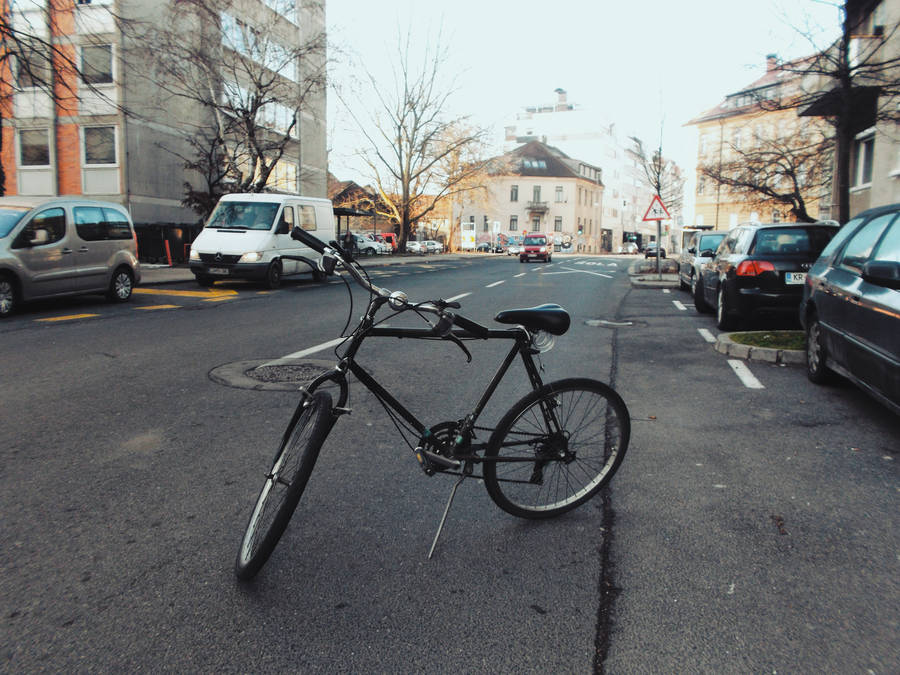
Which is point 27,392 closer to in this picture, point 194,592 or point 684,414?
point 194,592

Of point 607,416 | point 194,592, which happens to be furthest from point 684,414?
point 194,592

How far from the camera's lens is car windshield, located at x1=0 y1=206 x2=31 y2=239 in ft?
35.3

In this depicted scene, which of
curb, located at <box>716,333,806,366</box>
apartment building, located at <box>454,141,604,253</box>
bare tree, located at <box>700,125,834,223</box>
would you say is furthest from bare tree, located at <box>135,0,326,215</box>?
apartment building, located at <box>454,141,604,253</box>

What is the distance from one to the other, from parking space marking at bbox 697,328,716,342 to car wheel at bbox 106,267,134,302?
10154 millimetres

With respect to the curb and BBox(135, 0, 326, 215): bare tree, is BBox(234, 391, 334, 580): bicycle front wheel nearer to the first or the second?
the curb

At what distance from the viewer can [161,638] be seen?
2.38 metres

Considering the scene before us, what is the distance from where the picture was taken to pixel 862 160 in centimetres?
2222

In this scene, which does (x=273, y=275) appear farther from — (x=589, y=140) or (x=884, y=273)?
(x=589, y=140)

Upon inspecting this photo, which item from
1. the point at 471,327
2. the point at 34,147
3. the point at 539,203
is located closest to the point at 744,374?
the point at 471,327

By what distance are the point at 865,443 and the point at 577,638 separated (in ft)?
11.2

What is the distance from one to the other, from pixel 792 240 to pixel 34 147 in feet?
96.9

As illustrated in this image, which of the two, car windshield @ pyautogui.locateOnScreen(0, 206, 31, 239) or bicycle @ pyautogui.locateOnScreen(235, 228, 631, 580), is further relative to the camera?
car windshield @ pyautogui.locateOnScreen(0, 206, 31, 239)

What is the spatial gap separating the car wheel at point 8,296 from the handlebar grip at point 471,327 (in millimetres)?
10004

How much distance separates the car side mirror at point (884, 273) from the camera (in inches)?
174
